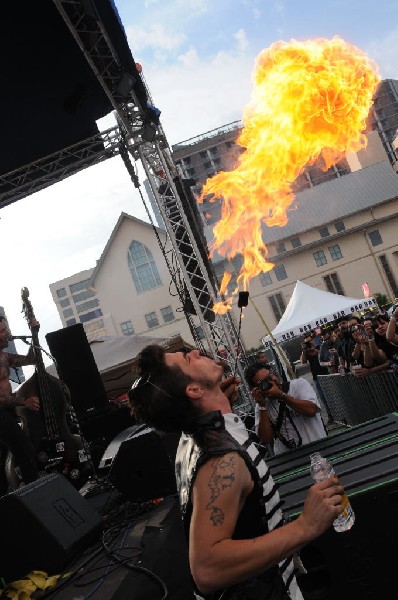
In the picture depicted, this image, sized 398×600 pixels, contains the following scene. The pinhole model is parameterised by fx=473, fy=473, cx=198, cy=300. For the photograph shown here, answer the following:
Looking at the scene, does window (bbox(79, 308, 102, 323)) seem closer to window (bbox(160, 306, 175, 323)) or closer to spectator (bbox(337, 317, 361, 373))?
window (bbox(160, 306, 175, 323))

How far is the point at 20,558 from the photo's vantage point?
4.27m

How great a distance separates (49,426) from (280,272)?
4151 centimetres

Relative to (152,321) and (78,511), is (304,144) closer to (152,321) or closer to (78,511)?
(78,511)

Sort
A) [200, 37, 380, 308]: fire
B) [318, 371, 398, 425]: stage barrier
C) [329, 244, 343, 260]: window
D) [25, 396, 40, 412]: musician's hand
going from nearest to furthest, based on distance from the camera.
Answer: [25, 396, 40, 412]: musician's hand
[318, 371, 398, 425]: stage barrier
[200, 37, 380, 308]: fire
[329, 244, 343, 260]: window

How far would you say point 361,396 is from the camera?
859 cm

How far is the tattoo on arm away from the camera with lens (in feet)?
8.75

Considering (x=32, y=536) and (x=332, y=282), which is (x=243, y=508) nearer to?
(x=32, y=536)

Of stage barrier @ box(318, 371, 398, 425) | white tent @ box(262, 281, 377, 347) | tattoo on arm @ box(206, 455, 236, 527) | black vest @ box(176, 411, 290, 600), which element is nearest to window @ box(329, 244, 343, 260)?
white tent @ box(262, 281, 377, 347)

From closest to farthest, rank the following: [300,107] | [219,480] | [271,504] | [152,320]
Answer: [219,480], [271,504], [300,107], [152,320]

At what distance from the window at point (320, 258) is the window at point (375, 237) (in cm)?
496

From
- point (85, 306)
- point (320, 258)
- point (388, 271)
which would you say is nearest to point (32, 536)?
point (320, 258)

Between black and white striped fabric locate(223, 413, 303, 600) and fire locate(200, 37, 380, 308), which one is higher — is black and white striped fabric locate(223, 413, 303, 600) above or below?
below

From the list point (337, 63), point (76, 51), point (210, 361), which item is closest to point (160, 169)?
point (76, 51)

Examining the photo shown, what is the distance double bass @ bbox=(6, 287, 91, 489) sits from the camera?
736 centimetres
